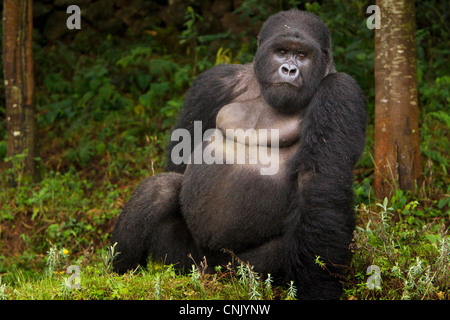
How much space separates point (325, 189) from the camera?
11.6 feet

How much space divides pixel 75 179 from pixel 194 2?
396cm

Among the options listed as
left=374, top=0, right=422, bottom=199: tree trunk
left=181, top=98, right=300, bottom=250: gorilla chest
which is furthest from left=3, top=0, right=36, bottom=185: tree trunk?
left=374, top=0, right=422, bottom=199: tree trunk

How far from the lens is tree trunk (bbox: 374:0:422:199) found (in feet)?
16.9

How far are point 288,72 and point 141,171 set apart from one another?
3.20 meters

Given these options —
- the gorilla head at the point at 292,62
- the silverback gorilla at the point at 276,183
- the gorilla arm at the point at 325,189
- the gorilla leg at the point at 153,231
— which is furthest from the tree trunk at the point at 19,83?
the gorilla arm at the point at 325,189

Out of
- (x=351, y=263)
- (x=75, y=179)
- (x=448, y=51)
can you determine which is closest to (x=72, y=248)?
(x=75, y=179)

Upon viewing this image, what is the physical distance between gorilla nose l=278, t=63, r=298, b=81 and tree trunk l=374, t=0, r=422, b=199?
173 cm

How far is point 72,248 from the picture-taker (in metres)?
5.68
